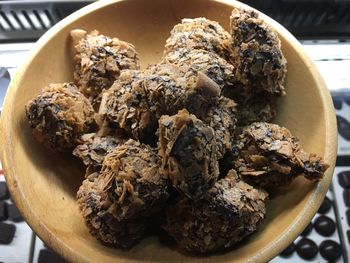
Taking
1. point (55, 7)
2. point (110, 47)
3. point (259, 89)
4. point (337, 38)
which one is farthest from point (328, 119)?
point (55, 7)

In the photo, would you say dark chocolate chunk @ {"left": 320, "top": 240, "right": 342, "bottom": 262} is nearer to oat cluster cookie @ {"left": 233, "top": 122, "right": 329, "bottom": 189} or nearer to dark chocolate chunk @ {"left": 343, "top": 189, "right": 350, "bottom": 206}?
dark chocolate chunk @ {"left": 343, "top": 189, "right": 350, "bottom": 206}

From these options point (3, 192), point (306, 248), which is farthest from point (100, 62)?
point (306, 248)

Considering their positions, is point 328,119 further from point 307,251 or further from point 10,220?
point 10,220

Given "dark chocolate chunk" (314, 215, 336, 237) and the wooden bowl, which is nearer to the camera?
the wooden bowl

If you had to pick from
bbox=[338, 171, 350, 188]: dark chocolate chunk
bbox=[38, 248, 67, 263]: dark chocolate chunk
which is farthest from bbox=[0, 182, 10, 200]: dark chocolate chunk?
bbox=[338, 171, 350, 188]: dark chocolate chunk

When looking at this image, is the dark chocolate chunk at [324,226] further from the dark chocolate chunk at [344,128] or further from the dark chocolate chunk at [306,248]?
the dark chocolate chunk at [344,128]

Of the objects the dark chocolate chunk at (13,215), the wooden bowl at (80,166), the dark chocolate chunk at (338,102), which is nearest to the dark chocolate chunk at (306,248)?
the wooden bowl at (80,166)
